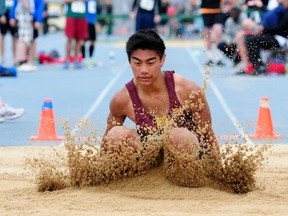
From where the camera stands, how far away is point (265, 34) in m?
15.8

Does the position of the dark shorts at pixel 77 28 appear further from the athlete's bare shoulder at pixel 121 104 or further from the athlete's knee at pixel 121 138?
the athlete's knee at pixel 121 138

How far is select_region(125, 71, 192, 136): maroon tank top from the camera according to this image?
18.7 feet

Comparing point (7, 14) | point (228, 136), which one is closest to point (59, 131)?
point (228, 136)

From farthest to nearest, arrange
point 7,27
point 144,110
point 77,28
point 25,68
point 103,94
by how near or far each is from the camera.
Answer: point 7,27 → point 77,28 → point 25,68 → point 103,94 → point 144,110

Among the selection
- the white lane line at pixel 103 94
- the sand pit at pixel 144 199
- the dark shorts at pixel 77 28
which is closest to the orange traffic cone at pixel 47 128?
the white lane line at pixel 103 94

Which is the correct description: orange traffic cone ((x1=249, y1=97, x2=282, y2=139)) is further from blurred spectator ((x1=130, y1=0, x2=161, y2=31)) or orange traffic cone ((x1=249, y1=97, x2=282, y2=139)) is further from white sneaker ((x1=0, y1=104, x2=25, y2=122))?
blurred spectator ((x1=130, y1=0, x2=161, y2=31))

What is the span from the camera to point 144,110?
5785mm

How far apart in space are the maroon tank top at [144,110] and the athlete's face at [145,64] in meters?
0.14

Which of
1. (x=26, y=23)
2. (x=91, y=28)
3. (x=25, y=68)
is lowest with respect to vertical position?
(x=25, y=68)

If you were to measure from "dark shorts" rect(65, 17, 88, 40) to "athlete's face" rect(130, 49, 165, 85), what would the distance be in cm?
1249

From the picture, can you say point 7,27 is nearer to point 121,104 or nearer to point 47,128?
point 47,128

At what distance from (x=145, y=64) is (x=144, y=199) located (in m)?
0.97

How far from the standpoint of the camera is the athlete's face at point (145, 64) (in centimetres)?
564

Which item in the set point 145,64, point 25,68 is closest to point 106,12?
point 25,68
